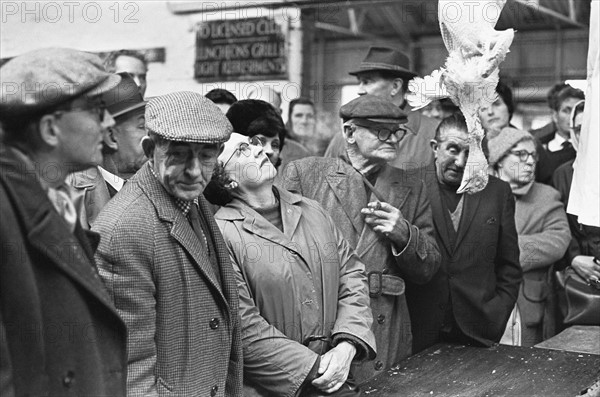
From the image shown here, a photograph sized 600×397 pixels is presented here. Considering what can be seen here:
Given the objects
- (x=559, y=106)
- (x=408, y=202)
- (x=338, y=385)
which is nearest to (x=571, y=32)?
(x=559, y=106)

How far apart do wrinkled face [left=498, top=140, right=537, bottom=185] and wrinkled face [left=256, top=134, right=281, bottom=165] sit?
1633mm

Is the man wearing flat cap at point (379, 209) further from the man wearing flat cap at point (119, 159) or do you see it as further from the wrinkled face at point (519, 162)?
the wrinkled face at point (519, 162)

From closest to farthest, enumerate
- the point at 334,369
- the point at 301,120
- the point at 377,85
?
the point at 334,369 < the point at 377,85 < the point at 301,120

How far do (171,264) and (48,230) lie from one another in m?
0.70

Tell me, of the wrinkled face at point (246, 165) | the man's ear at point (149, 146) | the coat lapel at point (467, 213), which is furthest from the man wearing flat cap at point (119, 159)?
the coat lapel at point (467, 213)

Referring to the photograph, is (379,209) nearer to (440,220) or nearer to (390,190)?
(390,190)

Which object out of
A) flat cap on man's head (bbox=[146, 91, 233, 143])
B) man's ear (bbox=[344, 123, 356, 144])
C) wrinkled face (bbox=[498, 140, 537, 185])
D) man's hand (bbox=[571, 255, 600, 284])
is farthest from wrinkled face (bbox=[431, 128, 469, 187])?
flat cap on man's head (bbox=[146, 91, 233, 143])

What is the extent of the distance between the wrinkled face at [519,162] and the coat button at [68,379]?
357 cm

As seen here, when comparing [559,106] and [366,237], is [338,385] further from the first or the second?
[559,106]

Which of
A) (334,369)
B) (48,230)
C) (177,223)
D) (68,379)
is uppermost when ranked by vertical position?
(48,230)

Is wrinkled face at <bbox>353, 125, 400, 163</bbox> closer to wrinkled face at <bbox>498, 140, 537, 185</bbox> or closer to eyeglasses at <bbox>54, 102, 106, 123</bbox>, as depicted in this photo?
wrinkled face at <bbox>498, 140, 537, 185</bbox>

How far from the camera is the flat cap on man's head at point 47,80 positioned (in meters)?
1.87

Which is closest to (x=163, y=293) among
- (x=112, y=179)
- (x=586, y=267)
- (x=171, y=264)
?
(x=171, y=264)

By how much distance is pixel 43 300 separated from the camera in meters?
1.94
